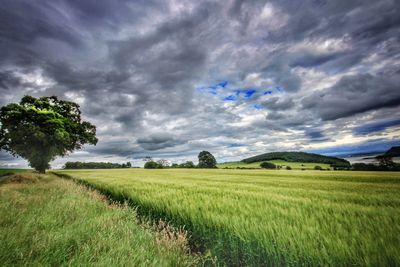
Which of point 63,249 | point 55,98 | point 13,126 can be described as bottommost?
point 63,249

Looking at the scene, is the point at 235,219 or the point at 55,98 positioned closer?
the point at 235,219

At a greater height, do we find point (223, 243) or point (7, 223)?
point (7, 223)

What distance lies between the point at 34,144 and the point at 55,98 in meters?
7.88

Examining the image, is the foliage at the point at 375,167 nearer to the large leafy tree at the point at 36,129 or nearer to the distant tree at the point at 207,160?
the large leafy tree at the point at 36,129

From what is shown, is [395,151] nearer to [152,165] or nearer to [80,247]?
[80,247]

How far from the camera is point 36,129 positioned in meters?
23.6

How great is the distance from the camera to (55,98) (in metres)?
29.5

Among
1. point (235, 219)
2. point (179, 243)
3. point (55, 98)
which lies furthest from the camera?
point (55, 98)

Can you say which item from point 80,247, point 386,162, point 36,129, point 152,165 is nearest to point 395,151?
point 386,162

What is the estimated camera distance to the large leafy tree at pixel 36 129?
916 inches

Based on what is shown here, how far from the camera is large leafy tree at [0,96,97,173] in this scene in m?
23.3

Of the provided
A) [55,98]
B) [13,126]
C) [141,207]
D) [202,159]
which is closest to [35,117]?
[13,126]

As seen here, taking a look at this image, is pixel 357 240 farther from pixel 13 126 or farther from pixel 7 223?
pixel 13 126

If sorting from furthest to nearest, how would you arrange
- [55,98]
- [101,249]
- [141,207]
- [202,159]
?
[202,159]
[55,98]
[141,207]
[101,249]
